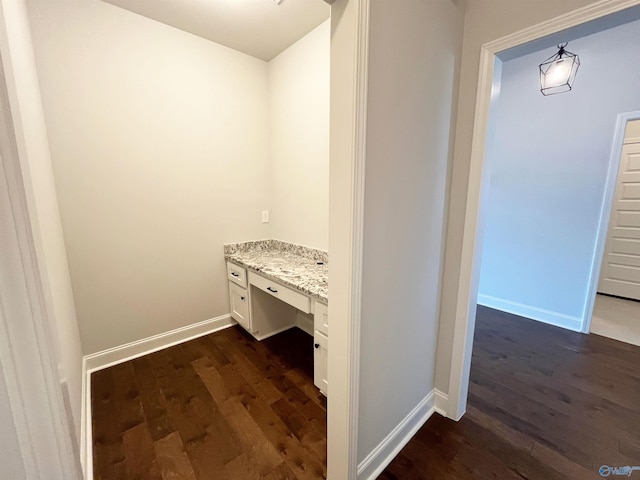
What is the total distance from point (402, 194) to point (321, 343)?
113 cm

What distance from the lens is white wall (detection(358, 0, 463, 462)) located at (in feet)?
3.51

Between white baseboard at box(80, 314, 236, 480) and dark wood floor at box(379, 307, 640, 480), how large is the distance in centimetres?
163

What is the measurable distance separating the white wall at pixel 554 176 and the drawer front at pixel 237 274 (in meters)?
2.49

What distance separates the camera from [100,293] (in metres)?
2.06

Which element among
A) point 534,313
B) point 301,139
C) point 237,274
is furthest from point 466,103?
point 534,313

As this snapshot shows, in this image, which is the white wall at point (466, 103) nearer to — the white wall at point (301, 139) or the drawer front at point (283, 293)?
the drawer front at point (283, 293)

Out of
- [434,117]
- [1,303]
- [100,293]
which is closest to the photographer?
[1,303]

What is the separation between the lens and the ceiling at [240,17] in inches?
74.4

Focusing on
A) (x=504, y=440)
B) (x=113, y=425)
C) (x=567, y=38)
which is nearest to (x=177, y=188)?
(x=113, y=425)

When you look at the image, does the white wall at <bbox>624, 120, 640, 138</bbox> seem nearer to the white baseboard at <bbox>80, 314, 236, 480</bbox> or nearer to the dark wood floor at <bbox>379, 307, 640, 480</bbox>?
the dark wood floor at <bbox>379, 307, 640, 480</bbox>

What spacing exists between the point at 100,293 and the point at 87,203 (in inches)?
27.8

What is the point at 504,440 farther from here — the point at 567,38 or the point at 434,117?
the point at 567,38

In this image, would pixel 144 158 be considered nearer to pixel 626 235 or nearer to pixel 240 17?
pixel 240 17

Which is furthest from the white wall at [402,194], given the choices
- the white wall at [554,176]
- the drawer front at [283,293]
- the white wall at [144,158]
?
the white wall at [144,158]
